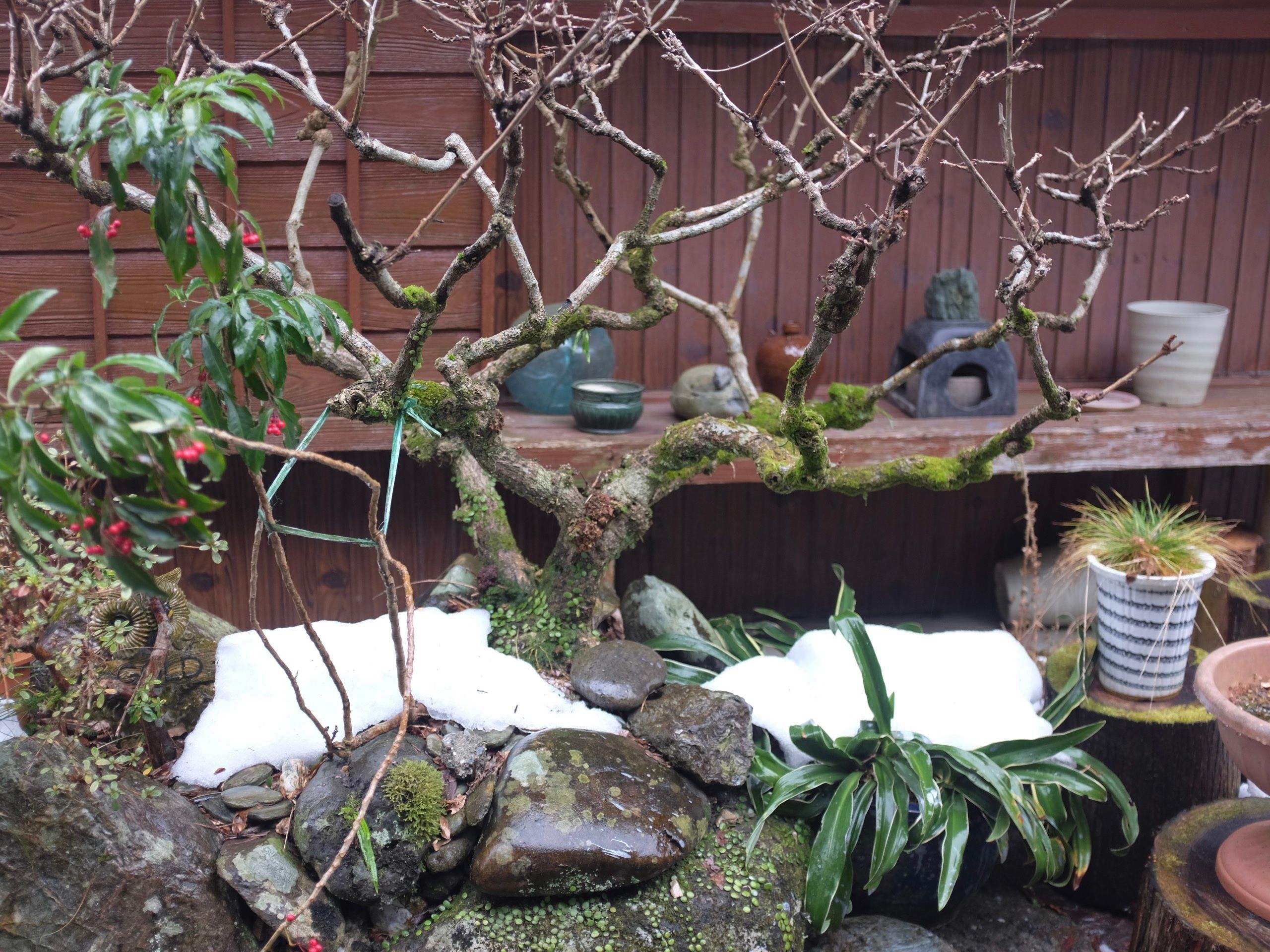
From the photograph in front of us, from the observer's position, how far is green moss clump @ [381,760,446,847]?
8.20 ft

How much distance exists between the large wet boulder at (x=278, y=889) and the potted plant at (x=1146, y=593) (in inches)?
96.4

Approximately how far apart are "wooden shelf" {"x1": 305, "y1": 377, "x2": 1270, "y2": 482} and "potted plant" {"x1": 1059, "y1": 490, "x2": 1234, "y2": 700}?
2.01 feet

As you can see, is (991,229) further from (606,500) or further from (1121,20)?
(606,500)

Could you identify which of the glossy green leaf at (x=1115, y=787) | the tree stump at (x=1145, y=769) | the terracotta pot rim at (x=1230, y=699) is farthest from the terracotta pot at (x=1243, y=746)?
the tree stump at (x=1145, y=769)

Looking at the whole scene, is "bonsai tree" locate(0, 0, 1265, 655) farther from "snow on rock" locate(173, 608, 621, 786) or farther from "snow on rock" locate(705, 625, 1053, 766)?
"snow on rock" locate(705, 625, 1053, 766)

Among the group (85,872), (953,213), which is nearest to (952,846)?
(85,872)

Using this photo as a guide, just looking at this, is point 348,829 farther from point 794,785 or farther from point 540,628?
point 794,785

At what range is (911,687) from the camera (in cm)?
329

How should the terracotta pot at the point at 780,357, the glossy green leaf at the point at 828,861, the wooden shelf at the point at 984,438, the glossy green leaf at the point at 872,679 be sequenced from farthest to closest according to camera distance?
the terracotta pot at the point at 780,357 → the wooden shelf at the point at 984,438 → the glossy green leaf at the point at 872,679 → the glossy green leaf at the point at 828,861

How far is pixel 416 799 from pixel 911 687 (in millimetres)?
1610

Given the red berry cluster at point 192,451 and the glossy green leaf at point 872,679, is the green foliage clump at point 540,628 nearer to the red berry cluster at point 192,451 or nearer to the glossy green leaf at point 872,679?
the glossy green leaf at point 872,679

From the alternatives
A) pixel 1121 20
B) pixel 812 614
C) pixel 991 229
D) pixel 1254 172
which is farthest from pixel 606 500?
pixel 1254 172

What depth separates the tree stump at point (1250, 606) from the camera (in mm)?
3863

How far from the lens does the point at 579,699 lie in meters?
3.00
